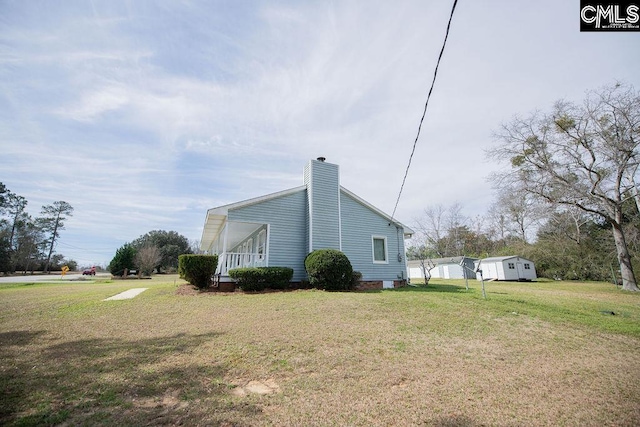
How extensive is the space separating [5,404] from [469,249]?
53215 millimetres

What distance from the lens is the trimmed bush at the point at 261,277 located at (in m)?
10.8

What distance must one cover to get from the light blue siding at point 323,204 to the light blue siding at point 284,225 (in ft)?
1.82

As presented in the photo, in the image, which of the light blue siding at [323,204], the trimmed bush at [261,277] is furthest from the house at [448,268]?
the trimmed bush at [261,277]

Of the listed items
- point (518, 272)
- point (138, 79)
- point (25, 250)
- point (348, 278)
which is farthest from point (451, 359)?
point (25, 250)

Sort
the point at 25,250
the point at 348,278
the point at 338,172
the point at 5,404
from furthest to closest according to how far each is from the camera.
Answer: the point at 25,250 → the point at 338,172 → the point at 348,278 → the point at 5,404

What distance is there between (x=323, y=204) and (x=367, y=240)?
308 cm

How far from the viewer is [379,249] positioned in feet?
49.4

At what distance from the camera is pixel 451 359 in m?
4.48

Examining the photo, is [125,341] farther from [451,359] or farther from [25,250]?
[25,250]

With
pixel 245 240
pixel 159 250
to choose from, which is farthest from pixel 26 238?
pixel 245 240

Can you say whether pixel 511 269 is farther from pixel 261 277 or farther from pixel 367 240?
pixel 261 277

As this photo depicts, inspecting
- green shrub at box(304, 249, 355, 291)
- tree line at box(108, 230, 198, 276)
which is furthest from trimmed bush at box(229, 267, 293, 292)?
tree line at box(108, 230, 198, 276)

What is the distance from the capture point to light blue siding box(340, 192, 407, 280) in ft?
46.2

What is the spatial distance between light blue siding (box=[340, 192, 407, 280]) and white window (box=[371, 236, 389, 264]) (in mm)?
148
